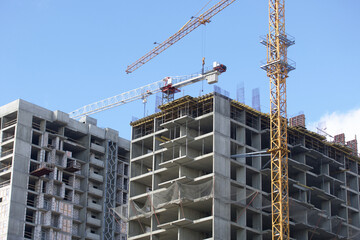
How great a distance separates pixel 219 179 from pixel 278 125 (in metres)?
13.5

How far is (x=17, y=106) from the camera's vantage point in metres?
149

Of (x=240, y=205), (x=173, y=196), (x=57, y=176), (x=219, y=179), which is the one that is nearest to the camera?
(x=219, y=179)

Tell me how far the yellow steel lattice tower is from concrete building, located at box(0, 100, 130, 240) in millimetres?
43608

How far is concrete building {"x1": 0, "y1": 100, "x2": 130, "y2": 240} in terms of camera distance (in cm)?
14538

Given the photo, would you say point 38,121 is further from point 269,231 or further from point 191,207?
point 269,231

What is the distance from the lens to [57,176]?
501 ft

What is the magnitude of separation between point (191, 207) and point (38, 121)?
4351 cm

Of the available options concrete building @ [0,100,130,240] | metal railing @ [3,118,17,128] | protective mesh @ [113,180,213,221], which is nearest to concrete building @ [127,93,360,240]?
protective mesh @ [113,180,213,221]

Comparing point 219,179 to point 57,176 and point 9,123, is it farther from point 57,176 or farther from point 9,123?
point 9,123

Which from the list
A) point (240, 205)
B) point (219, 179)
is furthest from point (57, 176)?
point (240, 205)

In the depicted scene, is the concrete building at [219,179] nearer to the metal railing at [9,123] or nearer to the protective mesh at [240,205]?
the protective mesh at [240,205]

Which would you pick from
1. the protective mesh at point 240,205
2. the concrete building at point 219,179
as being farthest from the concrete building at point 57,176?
the concrete building at point 219,179

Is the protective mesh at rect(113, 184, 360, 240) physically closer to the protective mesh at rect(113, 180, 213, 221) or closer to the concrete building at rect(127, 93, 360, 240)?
the protective mesh at rect(113, 180, 213, 221)

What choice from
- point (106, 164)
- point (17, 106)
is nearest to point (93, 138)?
point (106, 164)
